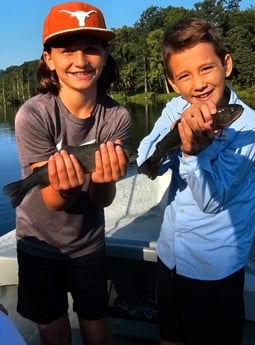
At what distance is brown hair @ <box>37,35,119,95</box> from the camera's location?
291 centimetres

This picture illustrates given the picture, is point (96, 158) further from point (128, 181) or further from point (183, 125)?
point (128, 181)

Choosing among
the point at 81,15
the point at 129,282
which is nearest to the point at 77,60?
the point at 81,15

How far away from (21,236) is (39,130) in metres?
0.67

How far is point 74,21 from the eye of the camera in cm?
272

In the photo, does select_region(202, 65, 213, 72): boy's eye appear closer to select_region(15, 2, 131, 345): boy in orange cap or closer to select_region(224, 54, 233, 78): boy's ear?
select_region(224, 54, 233, 78): boy's ear

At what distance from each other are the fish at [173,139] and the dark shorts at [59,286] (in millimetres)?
682

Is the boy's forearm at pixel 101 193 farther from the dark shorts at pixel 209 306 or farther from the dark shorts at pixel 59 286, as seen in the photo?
the dark shorts at pixel 209 306

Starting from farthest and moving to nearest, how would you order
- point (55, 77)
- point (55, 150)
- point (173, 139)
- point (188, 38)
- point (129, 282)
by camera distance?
1. point (129, 282)
2. point (55, 77)
3. point (55, 150)
4. point (188, 38)
5. point (173, 139)

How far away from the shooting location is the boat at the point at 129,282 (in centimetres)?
361

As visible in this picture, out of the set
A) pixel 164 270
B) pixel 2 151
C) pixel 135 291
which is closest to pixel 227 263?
pixel 164 270

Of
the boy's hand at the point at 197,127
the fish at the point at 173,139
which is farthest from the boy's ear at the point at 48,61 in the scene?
the boy's hand at the point at 197,127

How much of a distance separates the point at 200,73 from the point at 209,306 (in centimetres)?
126

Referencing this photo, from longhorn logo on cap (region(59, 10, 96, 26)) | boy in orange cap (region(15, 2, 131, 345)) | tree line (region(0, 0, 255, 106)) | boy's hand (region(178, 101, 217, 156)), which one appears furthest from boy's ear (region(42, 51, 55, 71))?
tree line (region(0, 0, 255, 106))

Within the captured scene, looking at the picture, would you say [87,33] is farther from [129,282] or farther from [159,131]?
[129,282]
